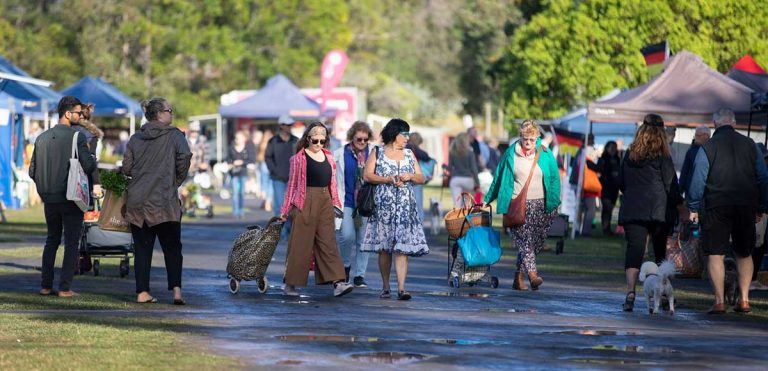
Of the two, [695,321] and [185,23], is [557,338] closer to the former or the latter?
[695,321]

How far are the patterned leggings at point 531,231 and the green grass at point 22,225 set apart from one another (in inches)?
367

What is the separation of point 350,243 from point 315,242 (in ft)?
5.14

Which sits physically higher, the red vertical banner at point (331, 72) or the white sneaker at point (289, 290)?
the red vertical banner at point (331, 72)

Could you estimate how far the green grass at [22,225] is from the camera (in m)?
24.0

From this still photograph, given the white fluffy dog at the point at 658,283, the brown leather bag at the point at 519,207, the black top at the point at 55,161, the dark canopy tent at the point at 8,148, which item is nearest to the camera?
the white fluffy dog at the point at 658,283

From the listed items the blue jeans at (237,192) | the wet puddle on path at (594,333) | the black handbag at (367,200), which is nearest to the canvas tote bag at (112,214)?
the black handbag at (367,200)

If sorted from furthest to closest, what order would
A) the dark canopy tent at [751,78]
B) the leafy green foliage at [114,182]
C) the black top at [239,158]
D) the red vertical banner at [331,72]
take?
1. the red vertical banner at [331,72]
2. the black top at [239,158]
3. the dark canopy tent at [751,78]
4. the leafy green foliage at [114,182]

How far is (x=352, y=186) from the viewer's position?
648 inches

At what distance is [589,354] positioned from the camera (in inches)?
424

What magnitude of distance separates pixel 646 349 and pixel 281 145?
40.2 ft

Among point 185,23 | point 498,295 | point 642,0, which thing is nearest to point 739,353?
point 498,295

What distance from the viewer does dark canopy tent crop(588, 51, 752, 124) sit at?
2373cm

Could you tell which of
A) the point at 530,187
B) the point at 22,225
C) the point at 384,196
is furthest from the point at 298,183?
the point at 22,225

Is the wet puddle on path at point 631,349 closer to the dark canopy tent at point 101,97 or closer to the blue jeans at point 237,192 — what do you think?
the blue jeans at point 237,192
